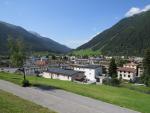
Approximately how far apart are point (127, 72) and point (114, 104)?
80958 mm

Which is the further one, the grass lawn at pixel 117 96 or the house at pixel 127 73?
the house at pixel 127 73

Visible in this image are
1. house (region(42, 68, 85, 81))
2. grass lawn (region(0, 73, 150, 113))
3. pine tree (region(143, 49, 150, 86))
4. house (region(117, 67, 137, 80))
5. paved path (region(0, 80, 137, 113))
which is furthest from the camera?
house (region(117, 67, 137, 80))

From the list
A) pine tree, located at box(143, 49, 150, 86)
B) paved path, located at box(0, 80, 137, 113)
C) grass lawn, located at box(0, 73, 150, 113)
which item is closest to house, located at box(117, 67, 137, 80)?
pine tree, located at box(143, 49, 150, 86)

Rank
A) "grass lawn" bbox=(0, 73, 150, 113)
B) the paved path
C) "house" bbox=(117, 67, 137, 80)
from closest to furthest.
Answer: the paved path, "grass lawn" bbox=(0, 73, 150, 113), "house" bbox=(117, 67, 137, 80)

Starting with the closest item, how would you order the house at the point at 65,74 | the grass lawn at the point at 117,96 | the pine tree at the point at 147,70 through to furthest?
the grass lawn at the point at 117,96 → the house at the point at 65,74 → the pine tree at the point at 147,70

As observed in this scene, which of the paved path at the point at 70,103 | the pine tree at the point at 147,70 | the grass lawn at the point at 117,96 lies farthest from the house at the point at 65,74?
the paved path at the point at 70,103

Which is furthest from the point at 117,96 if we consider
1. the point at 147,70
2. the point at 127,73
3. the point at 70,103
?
the point at 127,73

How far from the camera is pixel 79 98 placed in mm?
26500

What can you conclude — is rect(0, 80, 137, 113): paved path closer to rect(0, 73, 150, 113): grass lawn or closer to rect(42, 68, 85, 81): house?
rect(0, 73, 150, 113): grass lawn

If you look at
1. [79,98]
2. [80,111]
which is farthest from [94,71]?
[80,111]

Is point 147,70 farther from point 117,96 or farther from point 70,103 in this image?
point 70,103

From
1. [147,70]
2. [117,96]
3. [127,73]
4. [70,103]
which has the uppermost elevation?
[147,70]

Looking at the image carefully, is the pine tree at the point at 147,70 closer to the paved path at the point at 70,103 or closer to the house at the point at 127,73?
the house at the point at 127,73

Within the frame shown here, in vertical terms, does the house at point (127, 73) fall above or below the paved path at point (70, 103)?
below
